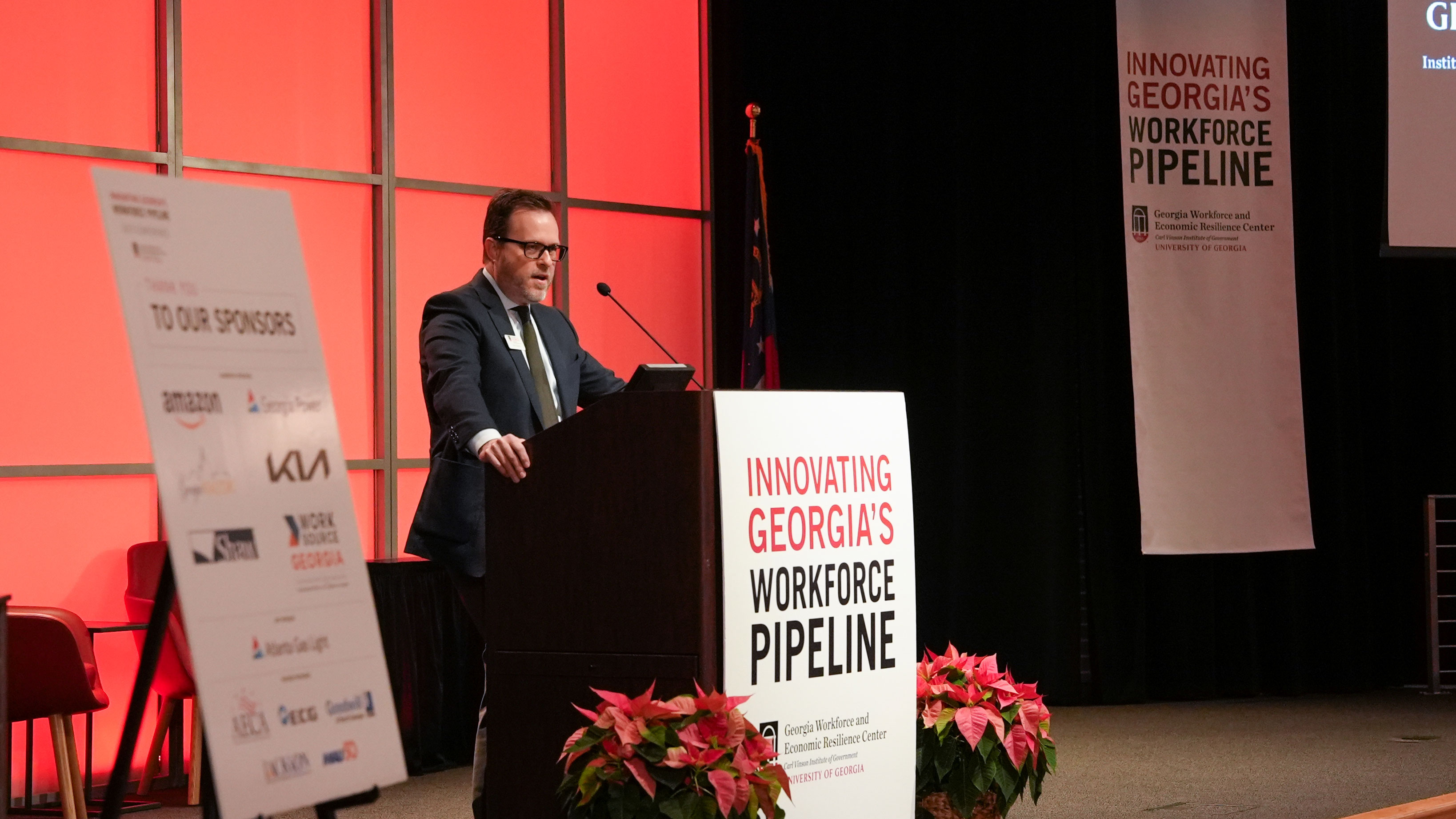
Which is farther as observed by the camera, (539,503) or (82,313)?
(82,313)

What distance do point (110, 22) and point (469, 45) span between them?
4.43 feet

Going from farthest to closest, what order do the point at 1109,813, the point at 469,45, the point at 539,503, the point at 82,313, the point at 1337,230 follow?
the point at 1337,230
the point at 469,45
the point at 82,313
the point at 1109,813
the point at 539,503

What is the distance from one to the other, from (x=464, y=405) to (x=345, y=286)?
2.75 meters

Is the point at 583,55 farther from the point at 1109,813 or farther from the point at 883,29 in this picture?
the point at 1109,813

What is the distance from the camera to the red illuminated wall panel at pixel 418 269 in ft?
17.8

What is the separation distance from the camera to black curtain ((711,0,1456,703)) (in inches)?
228

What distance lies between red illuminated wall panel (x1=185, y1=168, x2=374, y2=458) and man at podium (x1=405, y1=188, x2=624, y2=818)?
2267 mm

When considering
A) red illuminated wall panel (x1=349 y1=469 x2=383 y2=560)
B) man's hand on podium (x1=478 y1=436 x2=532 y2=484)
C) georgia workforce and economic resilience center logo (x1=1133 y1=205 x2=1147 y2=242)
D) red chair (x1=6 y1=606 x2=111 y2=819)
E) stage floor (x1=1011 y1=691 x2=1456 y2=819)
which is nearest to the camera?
man's hand on podium (x1=478 y1=436 x2=532 y2=484)

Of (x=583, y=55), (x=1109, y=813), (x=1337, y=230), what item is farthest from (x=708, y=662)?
(x=1337, y=230)

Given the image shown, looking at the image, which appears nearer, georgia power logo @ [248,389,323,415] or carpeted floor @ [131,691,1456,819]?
georgia power logo @ [248,389,323,415]

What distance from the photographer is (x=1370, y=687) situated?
20.0ft

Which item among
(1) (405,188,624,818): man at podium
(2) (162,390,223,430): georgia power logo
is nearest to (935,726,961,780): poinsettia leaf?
(1) (405,188,624,818): man at podium

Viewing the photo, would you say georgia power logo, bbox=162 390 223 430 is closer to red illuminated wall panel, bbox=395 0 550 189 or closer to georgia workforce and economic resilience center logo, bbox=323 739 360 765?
georgia workforce and economic resilience center logo, bbox=323 739 360 765

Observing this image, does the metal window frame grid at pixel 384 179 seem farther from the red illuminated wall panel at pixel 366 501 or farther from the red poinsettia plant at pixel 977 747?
the red poinsettia plant at pixel 977 747
